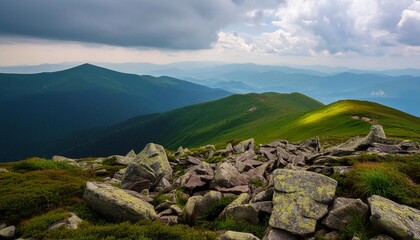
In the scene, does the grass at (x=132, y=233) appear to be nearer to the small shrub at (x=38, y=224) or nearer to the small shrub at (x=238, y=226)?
the small shrub at (x=38, y=224)

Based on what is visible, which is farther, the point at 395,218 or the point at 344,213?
the point at 344,213

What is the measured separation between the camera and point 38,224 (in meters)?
15.6

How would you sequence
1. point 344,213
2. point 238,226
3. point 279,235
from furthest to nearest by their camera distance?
point 238,226
point 344,213
point 279,235

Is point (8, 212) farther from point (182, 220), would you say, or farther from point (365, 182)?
point (365, 182)

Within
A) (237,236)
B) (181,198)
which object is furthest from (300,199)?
(181,198)

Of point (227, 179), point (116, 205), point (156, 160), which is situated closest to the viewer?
point (116, 205)

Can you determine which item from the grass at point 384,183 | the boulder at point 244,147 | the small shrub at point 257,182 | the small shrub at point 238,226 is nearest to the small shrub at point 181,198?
the small shrub at point 238,226

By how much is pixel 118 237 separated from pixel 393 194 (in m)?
13.8

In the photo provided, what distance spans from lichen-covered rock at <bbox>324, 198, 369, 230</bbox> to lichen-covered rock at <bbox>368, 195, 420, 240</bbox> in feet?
A: 1.56

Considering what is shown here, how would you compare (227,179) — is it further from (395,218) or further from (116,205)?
(395,218)

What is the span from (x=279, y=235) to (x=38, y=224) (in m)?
12.4

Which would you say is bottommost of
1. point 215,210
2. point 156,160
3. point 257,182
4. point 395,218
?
point 156,160

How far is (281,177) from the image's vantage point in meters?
16.6

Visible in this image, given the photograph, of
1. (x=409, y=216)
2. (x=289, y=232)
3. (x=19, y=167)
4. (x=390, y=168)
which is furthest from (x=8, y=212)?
(x=390, y=168)
